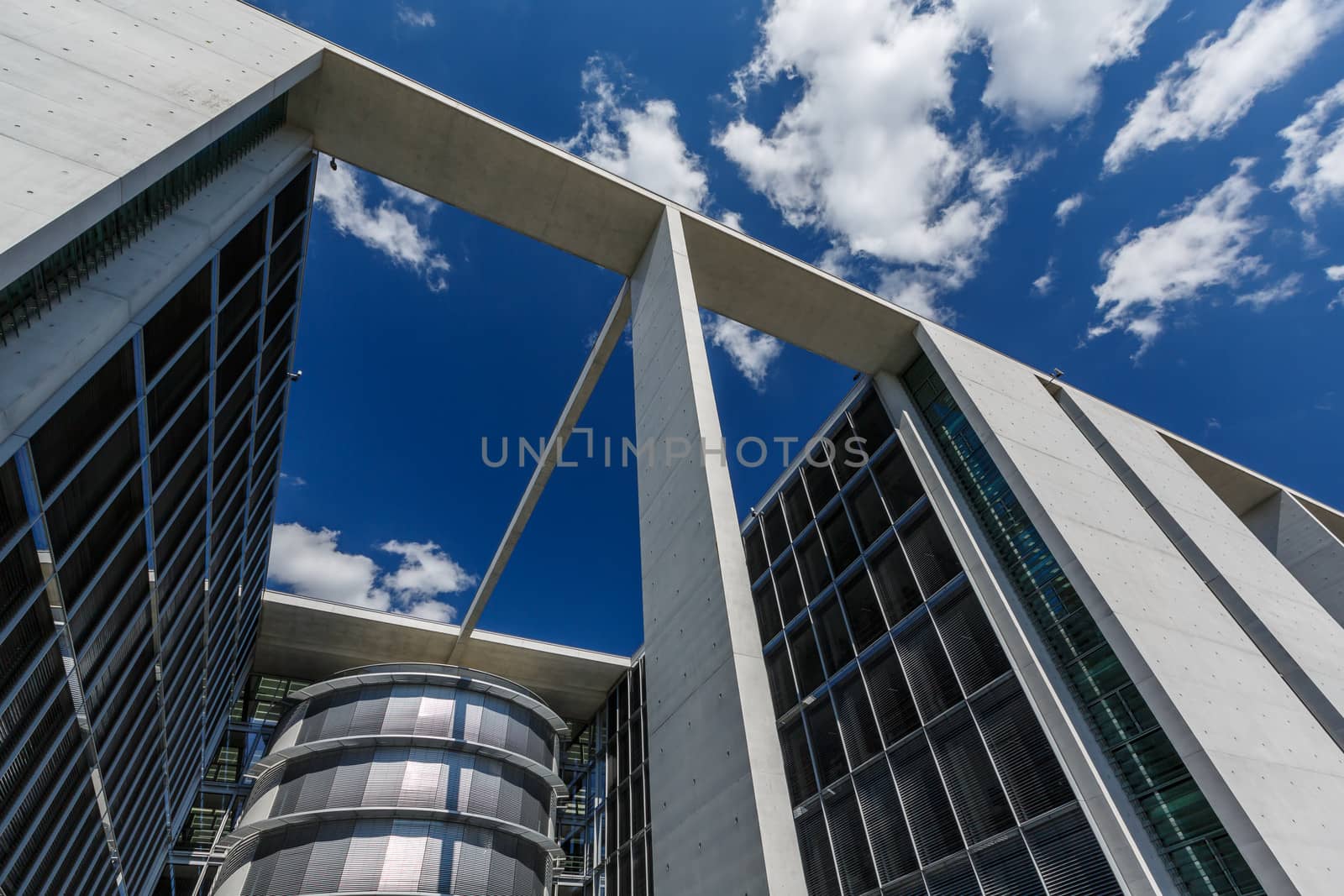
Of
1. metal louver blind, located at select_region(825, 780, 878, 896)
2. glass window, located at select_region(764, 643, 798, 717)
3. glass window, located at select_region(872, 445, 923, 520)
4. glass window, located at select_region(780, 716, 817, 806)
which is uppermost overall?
glass window, located at select_region(872, 445, 923, 520)

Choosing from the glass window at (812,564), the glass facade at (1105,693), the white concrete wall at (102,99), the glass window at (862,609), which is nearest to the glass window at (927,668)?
the glass window at (862,609)

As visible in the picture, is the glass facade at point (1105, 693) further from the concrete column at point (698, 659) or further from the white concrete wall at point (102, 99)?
the white concrete wall at point (102, 99)

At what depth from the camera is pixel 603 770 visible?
34562 millimetres

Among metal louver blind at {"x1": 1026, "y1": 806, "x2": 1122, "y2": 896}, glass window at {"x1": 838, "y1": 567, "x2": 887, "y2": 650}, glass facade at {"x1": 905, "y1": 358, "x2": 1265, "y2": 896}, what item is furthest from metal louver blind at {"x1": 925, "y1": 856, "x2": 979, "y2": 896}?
glass window at {"x1": 838, "y1": 567, "x2": 887, "y2": 650}

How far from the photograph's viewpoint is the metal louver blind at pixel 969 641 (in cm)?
1491

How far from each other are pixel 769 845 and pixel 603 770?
30.1 m

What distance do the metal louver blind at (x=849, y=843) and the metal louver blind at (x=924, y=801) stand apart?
165 cm

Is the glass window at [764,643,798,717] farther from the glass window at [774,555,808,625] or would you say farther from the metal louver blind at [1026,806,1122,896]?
the metal louver blind at [1026,806,1122,896]

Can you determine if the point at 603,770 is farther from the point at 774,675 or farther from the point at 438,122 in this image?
the point at 438,122

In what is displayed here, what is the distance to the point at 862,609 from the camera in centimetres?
1914

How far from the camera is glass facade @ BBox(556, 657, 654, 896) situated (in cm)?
2852

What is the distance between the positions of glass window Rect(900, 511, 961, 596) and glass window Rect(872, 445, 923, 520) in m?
0.71

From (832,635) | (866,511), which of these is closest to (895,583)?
(866,511)

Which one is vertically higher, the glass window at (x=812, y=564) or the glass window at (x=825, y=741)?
the glass window at (x=812, y=564)
